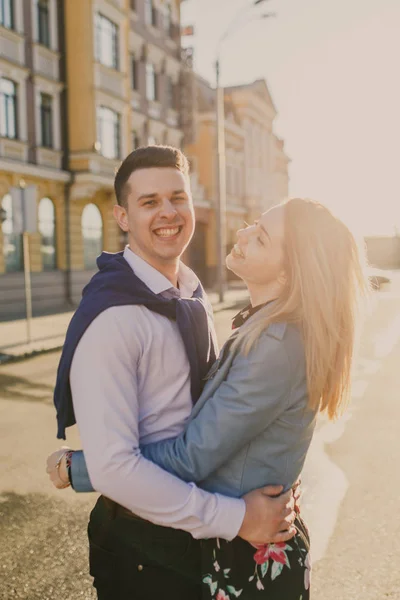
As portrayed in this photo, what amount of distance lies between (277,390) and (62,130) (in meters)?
20.8

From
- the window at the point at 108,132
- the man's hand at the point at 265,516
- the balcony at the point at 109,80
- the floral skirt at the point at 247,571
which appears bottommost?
the floral skirt at the point at 247,571

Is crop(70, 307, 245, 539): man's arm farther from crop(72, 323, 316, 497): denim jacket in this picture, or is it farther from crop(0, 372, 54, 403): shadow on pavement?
crop(0, 372, 54, 403): shadow on pavement

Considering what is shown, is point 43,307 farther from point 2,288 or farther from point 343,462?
point 343,462

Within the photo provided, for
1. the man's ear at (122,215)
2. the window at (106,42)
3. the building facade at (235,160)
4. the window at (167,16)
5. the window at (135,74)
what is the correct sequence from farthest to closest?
the building facade at (235,160) → the window at (167,16) → the window at (135,74) → the window at (106,42) → the man's ear at (122,215)

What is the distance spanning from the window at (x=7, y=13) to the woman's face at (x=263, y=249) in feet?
61.8

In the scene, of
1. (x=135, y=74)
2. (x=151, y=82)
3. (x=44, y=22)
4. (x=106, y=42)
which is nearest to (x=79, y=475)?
(x=44, y=22)

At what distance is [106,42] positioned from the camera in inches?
851

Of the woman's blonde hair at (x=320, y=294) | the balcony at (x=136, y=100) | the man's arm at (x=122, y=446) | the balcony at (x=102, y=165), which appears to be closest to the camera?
the man's arm at (x=122, y=446)

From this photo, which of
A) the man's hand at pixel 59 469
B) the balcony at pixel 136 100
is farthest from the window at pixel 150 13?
the man's hand at pixel 59 469

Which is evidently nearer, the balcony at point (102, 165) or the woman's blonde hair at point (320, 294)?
the woman's blonde hair at point (320, 294)

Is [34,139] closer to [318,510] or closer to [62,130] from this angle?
[62,130]

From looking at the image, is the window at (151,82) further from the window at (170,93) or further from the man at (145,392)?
the man at (145,392)

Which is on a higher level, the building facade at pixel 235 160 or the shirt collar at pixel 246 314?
the building facade at pixel 235 160

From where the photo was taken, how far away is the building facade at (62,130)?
18406 millimetres
